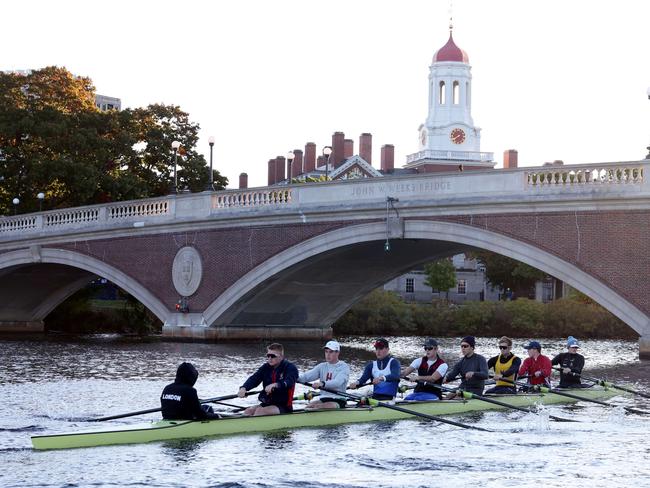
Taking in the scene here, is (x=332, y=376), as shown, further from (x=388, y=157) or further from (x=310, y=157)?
(x=388, y=157)

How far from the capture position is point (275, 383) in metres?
18.6

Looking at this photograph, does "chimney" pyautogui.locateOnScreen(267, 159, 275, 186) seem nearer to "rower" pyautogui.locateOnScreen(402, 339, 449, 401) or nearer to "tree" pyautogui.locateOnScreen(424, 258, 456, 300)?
"tree" pyautogui.locateOnScreen(424, 258, 456, 300)

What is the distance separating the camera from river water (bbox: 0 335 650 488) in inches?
605

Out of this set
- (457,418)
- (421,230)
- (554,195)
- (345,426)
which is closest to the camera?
(345,426)

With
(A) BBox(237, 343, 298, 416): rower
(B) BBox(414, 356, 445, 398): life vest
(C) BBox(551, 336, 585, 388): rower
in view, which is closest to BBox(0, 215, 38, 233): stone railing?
(C) BBox(551, 336, 585, 388): rower

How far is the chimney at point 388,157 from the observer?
10231cm

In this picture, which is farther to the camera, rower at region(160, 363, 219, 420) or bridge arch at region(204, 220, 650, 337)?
bridge arch at region(204, 220, 650, 337)

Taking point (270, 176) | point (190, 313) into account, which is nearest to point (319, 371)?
point (190, 313)

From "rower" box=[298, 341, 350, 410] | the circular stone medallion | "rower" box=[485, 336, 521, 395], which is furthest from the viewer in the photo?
the circular stone medallion

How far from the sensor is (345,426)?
1964 centimetres

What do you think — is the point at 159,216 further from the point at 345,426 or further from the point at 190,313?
the point at 345,426

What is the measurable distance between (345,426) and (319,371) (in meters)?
1.14

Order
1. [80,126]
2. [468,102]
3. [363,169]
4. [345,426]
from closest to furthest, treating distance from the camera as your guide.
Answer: [345,426]
[80,126]
[363,169]
[468,102]

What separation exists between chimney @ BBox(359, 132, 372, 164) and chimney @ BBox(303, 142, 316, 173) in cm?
399
